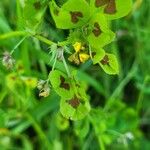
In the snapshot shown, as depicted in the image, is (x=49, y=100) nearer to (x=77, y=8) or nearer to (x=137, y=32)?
(x=137, y=32)

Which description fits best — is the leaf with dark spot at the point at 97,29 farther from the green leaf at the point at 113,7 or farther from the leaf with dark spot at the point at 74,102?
the leaf with dark spot at the point at 74,102

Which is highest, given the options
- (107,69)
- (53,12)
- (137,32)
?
(53,12)

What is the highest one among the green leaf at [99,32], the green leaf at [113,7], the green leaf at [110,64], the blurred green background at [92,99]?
the green leaf at [113,7]

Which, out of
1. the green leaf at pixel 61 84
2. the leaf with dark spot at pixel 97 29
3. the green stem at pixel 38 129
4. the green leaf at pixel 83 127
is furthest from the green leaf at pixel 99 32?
the green stem at pixel 38 129

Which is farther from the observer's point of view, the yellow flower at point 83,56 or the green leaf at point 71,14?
the yellow flower at point 83,56

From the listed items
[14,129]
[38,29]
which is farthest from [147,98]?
[38,29]

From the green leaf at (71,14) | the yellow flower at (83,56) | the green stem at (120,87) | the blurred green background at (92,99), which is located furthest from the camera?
the green stem at (120,87)

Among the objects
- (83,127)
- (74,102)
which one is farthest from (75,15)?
(83,127)
